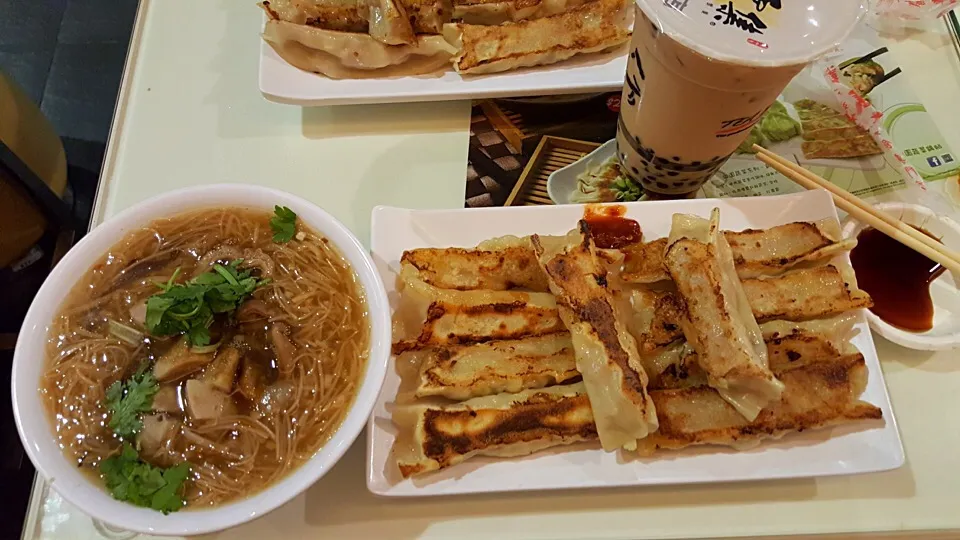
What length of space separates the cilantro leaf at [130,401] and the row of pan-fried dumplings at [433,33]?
1.14m

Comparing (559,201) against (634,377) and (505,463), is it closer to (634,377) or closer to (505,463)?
(634,377)

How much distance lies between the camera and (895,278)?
1.86 metres

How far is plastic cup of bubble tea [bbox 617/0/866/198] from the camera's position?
1357mm

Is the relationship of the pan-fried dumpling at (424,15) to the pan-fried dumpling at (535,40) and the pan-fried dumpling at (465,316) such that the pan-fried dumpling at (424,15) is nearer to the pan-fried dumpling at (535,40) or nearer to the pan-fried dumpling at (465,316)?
the pan-fried dumpling at (535,40)

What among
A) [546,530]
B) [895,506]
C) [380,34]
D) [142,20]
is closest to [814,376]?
[895,506]

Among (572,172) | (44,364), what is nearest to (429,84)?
(572,172)

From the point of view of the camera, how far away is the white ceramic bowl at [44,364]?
4.11 feet

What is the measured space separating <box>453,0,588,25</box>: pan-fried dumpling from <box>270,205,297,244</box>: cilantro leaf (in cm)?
103

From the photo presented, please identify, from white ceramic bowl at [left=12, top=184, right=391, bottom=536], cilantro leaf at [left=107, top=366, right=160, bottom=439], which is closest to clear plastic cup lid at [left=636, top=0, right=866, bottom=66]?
white ceramic bowl at [left=12, top=184, right=391, bottom=536]

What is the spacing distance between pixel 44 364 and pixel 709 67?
1507 millimetres

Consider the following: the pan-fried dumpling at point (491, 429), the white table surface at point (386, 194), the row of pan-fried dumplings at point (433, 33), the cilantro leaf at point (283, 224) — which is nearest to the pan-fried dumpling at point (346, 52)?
the row of pan-fried dumplings at point (433, 33)

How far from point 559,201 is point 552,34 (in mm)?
531

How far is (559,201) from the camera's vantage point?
2.02m

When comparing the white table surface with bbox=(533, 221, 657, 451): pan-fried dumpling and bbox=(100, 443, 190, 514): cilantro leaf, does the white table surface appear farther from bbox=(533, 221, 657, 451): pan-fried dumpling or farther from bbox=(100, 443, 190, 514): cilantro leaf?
bbox=(100, 443, 190, 514): cilantro leaf
